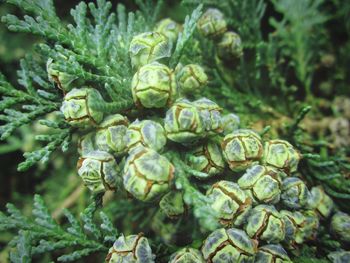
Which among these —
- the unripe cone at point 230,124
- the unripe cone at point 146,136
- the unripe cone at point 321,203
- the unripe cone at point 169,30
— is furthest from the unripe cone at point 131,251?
the unripe cone at point 169,30

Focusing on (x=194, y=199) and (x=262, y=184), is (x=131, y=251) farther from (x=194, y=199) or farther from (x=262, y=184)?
(x=262, y=184)

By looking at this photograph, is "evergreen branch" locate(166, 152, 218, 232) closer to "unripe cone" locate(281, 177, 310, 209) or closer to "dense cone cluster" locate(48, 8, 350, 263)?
"dense cone cluster" locate(48, 8, 350, 263)

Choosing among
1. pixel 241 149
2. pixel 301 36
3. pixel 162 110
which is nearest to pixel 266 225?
pixel 241 149

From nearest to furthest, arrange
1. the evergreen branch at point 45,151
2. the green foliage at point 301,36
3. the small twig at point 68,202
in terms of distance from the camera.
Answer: the evergreen branch at point 45,151 → the green foliage at point 301,36 → the small twig at point 68,202

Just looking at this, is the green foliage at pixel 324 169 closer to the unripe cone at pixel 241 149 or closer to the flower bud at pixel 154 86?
the unripe cone at pixel 241 149

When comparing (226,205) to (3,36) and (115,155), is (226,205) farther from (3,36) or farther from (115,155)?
(3,36)

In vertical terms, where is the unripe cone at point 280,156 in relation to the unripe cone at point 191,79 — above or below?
below

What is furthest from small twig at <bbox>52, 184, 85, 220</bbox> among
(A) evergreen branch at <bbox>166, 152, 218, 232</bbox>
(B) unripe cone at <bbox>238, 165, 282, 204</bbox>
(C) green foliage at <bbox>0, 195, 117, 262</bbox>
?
(B) unripe cone at <bbox>238, 165, 282, 204</bbox>

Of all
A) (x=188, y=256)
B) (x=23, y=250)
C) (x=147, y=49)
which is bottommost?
(x=23, y=250)
